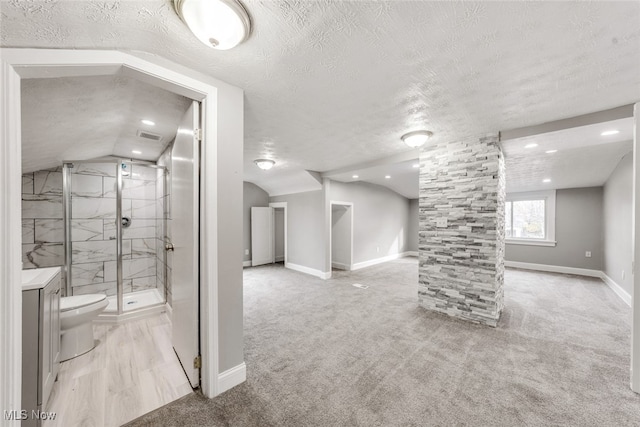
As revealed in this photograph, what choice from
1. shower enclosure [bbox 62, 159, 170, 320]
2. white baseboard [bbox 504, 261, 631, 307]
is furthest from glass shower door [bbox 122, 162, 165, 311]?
white baseboard [bbox 504, 261, 631, 307]

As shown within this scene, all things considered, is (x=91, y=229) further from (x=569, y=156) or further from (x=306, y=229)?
(x=569, y=156)

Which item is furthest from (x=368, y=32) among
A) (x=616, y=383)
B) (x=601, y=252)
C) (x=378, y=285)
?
(x=601, y=252)

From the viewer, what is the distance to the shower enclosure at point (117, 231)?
317cm

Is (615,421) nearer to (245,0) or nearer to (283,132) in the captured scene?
(245,0)

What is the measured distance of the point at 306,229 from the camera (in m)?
5.63

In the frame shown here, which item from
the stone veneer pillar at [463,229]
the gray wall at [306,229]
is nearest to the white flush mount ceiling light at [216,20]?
the stone veneer pillar at [463,229]

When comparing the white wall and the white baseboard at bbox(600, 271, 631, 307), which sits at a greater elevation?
the white wall

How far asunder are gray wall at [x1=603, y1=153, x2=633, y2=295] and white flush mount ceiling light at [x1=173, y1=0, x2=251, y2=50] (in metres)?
5.30

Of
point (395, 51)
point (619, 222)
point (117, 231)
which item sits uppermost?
point (395, 51)

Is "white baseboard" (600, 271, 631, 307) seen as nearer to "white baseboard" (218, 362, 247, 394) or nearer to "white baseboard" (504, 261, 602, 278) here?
"white baseboard" (504, 261, 602, 278)

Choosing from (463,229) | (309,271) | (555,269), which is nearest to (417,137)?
(463,229)

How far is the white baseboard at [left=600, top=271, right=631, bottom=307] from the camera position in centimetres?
357

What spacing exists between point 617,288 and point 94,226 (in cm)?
872

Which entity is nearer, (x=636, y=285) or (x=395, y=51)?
(x=395, y=51)
